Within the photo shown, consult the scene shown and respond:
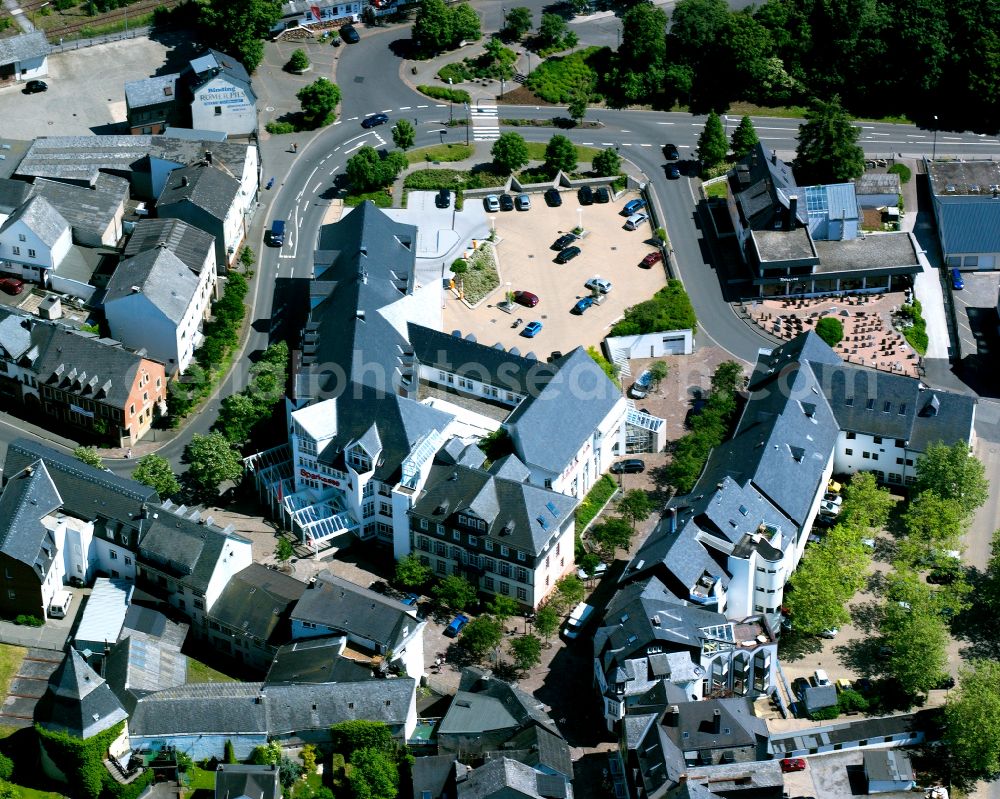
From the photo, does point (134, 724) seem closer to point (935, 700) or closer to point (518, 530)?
point (518, 530)

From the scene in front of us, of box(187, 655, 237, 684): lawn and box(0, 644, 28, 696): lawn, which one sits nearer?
box(0, 644, 28, 696): lawn

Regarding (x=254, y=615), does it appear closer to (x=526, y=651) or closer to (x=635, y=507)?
(x=526, y=651)

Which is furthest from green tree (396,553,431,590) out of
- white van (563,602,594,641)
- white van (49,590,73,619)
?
white van (49,590,73,619)

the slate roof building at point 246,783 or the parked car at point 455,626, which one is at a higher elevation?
the slate roof building at point 246,783

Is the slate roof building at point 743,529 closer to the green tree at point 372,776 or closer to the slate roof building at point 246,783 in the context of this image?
the green tree at point 372,776

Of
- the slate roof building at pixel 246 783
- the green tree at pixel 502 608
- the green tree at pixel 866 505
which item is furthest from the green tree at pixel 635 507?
the slate roof building at pixel 246 783

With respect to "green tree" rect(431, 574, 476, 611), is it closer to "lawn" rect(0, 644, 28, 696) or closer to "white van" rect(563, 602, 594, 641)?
"white van" rect(563, 602, 594, 641)

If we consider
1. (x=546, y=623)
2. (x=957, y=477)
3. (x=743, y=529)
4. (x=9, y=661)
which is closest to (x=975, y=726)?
(x=743, y=529)
